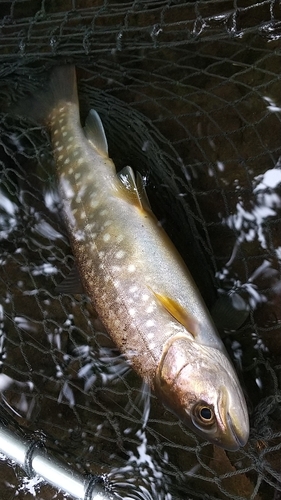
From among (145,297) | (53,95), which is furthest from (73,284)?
(53,95)

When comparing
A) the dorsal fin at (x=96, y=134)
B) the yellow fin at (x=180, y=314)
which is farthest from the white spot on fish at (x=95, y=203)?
the yellow fin at (x=180, y=314)

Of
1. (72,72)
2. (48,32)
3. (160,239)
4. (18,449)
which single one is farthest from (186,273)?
(48,32)

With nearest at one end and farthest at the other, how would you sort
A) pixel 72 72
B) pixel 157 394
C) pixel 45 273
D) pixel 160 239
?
pixel 157 394, pixel 160 239, pixel 72 72, pixel 45 273

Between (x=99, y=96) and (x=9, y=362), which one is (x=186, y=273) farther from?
(x=9, y=362)

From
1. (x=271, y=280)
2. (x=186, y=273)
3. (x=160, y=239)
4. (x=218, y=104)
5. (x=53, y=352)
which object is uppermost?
(x=218, y=104)

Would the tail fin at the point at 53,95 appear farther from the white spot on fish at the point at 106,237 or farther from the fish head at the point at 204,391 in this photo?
the fish head at the point at 204,391

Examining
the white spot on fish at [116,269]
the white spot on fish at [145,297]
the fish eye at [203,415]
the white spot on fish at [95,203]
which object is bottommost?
the fish eye at [203,415]
